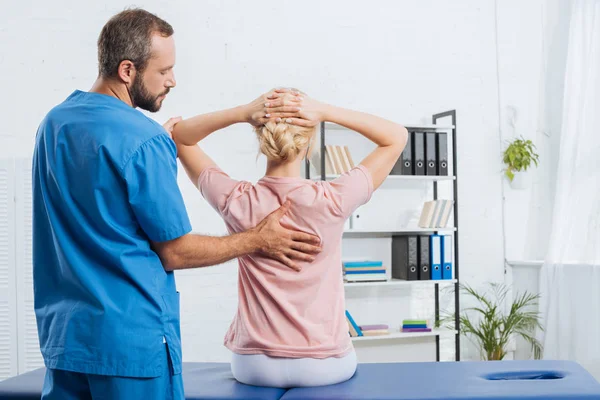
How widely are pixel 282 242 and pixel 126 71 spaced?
0.54 meters

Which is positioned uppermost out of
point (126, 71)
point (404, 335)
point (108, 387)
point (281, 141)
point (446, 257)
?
point (126, 71)

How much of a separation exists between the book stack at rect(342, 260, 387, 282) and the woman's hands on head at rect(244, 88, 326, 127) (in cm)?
232

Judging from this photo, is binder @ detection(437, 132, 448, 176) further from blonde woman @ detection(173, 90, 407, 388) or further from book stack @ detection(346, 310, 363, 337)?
blonde woman @ detection(173, 90, 407, 388)

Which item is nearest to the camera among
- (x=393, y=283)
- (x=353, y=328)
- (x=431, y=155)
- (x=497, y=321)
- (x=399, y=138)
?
(x=399, y=138)

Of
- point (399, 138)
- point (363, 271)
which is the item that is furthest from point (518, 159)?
point (399, 138)

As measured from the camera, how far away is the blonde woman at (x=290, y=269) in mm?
1709

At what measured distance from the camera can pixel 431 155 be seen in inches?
165

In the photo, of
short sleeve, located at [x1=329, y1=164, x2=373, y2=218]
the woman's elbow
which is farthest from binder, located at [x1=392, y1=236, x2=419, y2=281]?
short sleeve, located at [x1=329, y1=164, x2=373, y2=218]

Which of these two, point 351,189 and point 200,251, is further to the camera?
point 351,189

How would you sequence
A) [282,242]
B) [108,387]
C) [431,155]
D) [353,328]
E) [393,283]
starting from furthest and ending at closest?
[431,155] < [393,283] < [353,328] < [282,242] < [108,387]

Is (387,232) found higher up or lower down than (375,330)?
higher up

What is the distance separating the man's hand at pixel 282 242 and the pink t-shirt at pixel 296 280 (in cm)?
2

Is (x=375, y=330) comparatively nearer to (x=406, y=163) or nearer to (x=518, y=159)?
(x=406, y=163)

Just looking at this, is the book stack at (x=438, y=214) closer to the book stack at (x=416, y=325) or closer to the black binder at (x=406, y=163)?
the black binder at (x=406, y=163)
